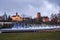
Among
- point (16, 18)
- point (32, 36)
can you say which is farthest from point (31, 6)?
point (32, 36)

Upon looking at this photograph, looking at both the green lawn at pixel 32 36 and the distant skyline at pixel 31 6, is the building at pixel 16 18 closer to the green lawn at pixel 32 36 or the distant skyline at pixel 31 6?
the distant skyline at pixel 31 6

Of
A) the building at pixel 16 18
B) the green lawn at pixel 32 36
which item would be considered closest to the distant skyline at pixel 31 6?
the building at pixel 16 18

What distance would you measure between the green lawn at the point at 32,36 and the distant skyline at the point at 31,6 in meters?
0.31

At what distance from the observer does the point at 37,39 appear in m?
2.45

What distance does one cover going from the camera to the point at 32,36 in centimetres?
246

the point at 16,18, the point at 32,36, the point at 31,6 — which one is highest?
the point at 31,6

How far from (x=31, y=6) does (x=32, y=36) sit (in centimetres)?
48

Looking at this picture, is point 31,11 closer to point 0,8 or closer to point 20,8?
point 20,8

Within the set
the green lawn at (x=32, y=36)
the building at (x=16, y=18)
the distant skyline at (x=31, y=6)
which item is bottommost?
the green lawn at (x=32, y=36)

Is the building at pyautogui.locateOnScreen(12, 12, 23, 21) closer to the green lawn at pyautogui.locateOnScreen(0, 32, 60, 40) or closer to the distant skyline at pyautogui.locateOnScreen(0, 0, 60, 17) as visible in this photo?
the distant skyline at pyautogui.locateOnScreen(0, 0, 60, 17)

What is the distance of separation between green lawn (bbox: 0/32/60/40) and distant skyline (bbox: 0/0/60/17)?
0.31m

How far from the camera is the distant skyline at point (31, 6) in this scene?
2471 mm

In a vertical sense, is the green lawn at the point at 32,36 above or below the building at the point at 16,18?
below

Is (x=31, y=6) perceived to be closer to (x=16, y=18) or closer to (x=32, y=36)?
(x=16, y=18)
